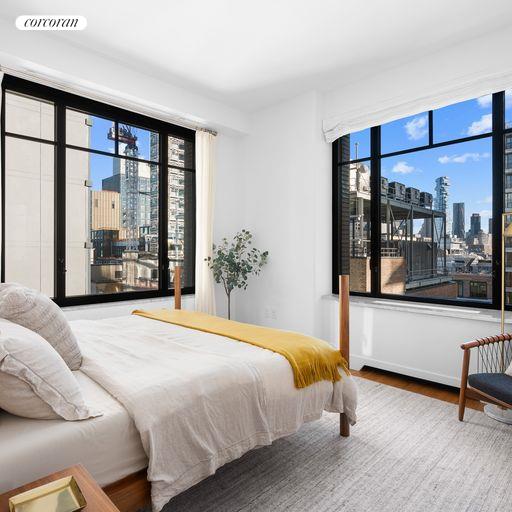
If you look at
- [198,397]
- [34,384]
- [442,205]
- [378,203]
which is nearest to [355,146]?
[378,203]

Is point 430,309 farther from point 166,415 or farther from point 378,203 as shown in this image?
point 166,415

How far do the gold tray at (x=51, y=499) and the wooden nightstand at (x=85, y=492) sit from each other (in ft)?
0.10

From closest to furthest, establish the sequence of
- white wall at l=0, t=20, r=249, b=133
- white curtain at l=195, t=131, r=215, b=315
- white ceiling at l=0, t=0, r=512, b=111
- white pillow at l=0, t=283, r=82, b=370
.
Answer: white pillow at l=0, t=283, r=82, b=370 < white ceiling at l=0, t=0, r=512, b=111 < white wall at l=0, t=20, r=249, b=133 < white curtain at l=195, t=131, r=215, b=315

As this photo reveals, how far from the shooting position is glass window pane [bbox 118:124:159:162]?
405cm

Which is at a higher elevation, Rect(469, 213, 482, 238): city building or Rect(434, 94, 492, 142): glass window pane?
Rect(434, 94, 492, 142): glass window pane

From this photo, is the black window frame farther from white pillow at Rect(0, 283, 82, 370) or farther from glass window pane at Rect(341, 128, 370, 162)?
white pillow at Rect(0, 283, 82, 370)

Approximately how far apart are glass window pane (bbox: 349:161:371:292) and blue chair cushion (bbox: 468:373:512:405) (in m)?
1.69

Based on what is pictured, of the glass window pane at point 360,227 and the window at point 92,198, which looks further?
the glass window pane at point 360,227

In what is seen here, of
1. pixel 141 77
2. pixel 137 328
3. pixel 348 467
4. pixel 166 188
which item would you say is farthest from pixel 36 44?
pixel 348 467

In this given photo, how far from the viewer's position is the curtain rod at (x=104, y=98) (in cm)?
322

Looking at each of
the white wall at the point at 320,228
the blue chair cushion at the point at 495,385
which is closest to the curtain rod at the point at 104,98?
the white wall at the point at 320,228

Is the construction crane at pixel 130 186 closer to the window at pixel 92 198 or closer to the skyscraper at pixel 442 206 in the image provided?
the window at pixel 92 198

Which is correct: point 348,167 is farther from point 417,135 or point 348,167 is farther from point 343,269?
point 343,269

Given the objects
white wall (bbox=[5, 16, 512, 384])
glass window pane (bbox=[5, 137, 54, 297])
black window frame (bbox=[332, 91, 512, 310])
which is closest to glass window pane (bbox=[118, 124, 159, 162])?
white wall (bbox=[5, 16, 512, 384])
